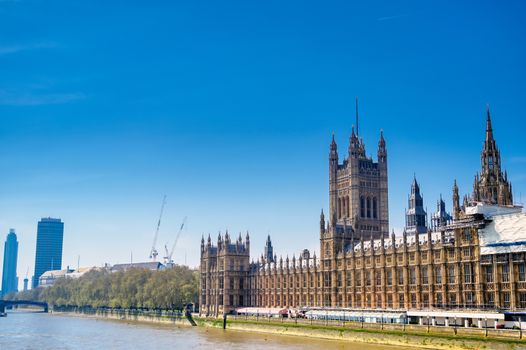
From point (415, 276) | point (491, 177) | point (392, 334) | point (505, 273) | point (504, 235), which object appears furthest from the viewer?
point (491, 177)

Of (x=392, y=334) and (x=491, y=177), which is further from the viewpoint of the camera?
(x=491, y=177)

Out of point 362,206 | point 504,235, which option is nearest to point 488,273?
point 504,235

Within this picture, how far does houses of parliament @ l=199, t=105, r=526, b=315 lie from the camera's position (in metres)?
111

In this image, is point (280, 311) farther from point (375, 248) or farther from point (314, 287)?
point (375, 248)

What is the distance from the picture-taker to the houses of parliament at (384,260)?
111 m

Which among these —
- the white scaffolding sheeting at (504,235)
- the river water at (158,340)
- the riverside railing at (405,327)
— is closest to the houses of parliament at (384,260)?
the white scaffolding sheeting at (504,235)

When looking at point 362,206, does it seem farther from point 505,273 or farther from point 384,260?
point 505,273

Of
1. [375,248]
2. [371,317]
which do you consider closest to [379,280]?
[375,248]

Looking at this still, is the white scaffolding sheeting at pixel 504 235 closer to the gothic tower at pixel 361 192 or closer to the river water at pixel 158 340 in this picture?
the river water at pixel 158 340

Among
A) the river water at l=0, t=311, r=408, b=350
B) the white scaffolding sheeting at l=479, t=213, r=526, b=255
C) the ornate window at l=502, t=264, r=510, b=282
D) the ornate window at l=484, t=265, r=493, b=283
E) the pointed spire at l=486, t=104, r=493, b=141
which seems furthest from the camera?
the pointed spire at l=486, t=104, r=493, b=141

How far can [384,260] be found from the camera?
13850 centimetres

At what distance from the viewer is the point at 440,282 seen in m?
124

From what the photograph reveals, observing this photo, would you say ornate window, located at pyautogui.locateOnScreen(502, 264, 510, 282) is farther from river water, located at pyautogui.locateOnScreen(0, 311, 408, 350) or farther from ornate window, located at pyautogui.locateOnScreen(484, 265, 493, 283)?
river water, located at pyautogui.locateOnScreen(0, 311, 408, 350)

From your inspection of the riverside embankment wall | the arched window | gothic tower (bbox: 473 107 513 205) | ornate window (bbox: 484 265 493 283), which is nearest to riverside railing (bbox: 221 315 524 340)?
the riverside embankment wall
